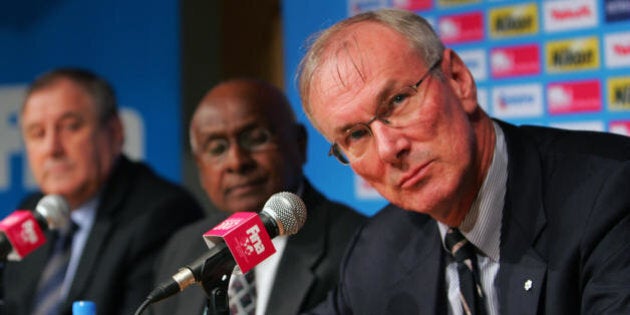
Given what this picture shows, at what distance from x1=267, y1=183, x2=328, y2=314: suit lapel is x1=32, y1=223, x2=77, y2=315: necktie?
1089 millimetres

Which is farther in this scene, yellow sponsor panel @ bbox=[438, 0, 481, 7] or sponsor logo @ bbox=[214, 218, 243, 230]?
yellow sponsor panel @ bbox=[438, 0, 481, 7]

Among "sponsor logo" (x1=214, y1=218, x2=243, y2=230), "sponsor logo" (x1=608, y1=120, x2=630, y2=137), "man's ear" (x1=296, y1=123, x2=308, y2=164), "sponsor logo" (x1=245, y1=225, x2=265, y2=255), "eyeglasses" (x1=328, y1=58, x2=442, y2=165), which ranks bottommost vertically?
"sponsor logo" (x1=608, y1=120, x2=630, y2=137)

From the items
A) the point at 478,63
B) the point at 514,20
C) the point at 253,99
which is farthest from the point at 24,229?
the point at 514,20

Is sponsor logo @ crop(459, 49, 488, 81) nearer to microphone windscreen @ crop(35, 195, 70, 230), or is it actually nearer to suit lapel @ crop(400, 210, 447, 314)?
suit lapel @ crop(400, 210, 447, 314)

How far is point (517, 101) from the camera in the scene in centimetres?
348

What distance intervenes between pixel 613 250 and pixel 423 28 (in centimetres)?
67

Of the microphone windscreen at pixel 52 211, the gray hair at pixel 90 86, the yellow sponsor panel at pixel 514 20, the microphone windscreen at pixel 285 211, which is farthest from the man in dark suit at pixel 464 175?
the gray hair at pixel 90 86

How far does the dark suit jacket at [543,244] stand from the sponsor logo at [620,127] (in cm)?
121

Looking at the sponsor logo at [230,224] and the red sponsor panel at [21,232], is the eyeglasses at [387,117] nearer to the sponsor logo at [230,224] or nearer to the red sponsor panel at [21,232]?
the sponsor logo at [230,224]

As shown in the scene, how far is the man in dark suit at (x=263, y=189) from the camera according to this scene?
2695mm

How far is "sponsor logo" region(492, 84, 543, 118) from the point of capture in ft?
11.3

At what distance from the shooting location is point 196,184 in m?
4.45

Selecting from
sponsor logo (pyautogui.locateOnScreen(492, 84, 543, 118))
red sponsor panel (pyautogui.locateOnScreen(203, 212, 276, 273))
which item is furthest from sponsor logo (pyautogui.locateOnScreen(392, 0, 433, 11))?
red sponsor panel (pyautogui.locateOnScreen(203, 212, 276, 273))

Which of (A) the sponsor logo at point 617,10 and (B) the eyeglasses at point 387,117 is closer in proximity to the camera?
(B) the eyeglasses at point 387,117
